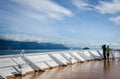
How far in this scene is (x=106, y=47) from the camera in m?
20.9

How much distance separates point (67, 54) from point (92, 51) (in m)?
5.95

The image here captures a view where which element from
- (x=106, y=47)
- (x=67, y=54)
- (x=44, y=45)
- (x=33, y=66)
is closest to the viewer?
(x=33, y=66)

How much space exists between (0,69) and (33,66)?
250cm

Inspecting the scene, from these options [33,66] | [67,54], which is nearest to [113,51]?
[67,54]

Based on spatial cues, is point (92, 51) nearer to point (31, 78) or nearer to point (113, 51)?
point (113, 51)

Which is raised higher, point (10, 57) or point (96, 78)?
point (10, 57)

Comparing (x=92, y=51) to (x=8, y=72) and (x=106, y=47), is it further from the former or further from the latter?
(x=8, y=72)

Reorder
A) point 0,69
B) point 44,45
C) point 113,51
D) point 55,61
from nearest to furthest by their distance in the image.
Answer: point 0,69
point 55,61
point 113,51
point 44,45

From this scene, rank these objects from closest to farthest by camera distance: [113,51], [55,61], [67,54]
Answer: [55,61], [67,54], [113,51]

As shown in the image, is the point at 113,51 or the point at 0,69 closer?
the point at 0,69

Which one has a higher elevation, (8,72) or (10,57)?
(10,57)

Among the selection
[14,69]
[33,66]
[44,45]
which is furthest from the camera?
[44,45]

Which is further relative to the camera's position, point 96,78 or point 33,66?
point 33,66

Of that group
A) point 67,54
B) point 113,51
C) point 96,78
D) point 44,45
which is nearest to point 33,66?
point 96,78
